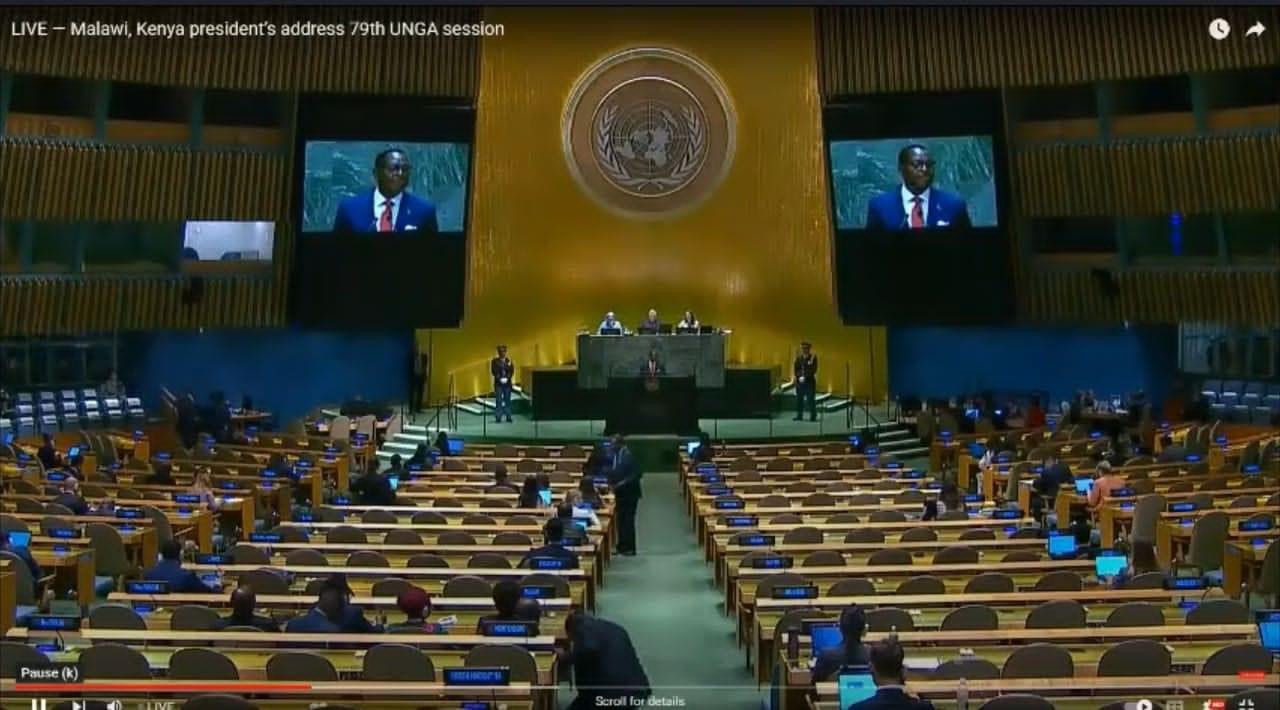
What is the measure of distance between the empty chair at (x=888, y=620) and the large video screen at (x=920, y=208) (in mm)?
11687

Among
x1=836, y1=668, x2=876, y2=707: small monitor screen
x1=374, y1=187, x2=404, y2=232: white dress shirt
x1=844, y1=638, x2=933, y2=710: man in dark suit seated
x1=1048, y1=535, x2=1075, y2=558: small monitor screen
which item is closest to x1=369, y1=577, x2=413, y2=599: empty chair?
x1=836, y1=668, x2=876, y2=707: small monitor screen

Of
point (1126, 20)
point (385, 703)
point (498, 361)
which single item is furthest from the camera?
point (498, 361)

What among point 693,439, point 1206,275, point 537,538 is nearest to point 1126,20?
point 1206,275

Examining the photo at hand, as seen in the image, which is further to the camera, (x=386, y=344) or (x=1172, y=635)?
(x=386, y=344)

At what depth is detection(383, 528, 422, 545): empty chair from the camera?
36.1ft

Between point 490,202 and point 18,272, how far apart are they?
733cm

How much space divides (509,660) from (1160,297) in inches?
631

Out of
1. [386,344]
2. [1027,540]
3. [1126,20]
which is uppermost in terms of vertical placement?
[1126,20]

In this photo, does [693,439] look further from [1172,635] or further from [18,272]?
[1172,635]

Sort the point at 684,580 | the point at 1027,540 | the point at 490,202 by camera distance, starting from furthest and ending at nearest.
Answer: the point at 490,202, the point at 684,580, the point at 1027,540

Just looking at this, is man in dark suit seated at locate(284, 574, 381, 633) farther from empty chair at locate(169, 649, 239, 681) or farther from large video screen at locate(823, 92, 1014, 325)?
large video screen at locate(823, 92, 1014, 325)

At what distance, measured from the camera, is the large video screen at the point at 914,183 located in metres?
20.0

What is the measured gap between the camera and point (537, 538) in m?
11.4

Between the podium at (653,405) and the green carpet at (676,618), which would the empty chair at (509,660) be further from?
the podium at (653,405)
